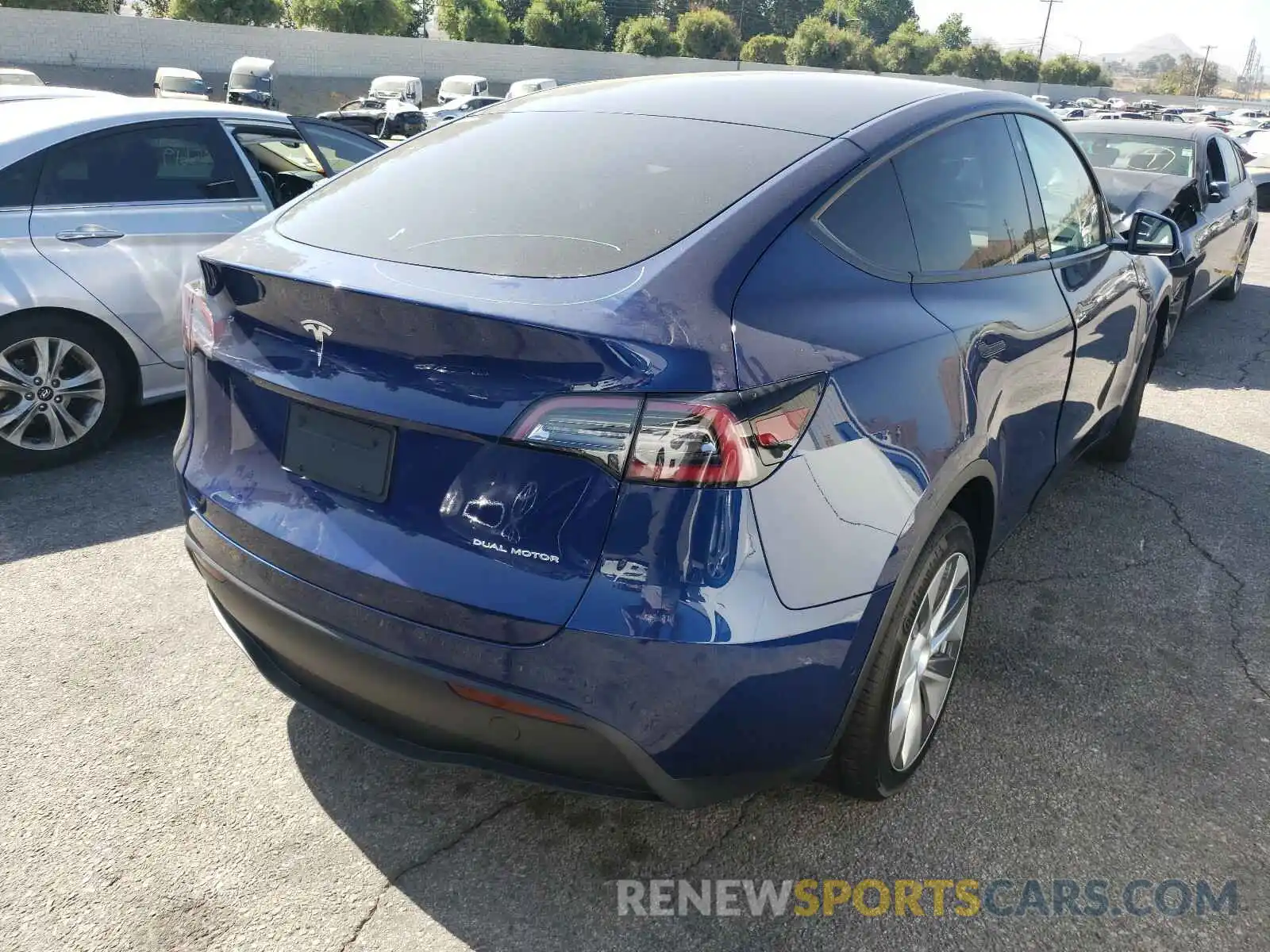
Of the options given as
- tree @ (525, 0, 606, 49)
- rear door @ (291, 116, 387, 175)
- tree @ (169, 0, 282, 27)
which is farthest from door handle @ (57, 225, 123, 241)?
tree @ (525, 0, 606, 49)

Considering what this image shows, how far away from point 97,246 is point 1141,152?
25.3 ft

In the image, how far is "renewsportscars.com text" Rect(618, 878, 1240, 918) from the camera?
214 centimetres

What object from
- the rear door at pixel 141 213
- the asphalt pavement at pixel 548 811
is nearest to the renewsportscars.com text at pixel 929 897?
the asphalt pavement at pixel 548 811

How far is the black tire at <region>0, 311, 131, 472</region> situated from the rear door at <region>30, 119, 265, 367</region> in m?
0.17

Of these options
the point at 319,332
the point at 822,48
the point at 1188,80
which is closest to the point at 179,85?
the point at 319,332

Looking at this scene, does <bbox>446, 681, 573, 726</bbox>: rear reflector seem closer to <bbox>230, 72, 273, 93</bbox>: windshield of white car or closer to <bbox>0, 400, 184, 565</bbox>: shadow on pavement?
<bbox>0, 400, 184, 565</bbox>: shadow on pavement

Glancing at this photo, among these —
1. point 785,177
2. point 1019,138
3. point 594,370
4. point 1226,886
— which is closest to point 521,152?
point 785,177

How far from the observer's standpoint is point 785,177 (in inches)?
85.4

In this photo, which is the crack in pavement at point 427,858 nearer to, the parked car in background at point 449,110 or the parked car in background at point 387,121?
the parked car in background at point 387,121

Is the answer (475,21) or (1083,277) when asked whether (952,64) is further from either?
(1083,277)

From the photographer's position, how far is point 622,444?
5.55 feet

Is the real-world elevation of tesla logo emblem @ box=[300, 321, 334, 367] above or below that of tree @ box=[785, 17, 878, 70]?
below

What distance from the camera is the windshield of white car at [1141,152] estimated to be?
25.3ft

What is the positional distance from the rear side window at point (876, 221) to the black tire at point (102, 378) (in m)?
3.71
